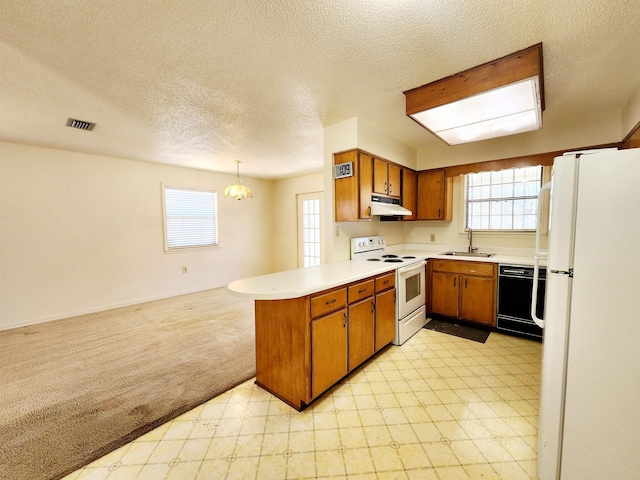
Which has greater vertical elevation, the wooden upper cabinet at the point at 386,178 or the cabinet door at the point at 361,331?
the wooden upper cabinet at the point at 386,178

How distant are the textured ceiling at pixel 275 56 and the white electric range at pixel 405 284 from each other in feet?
4.88

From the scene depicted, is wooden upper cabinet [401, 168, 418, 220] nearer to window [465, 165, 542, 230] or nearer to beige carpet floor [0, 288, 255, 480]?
window [465, 165, 542, 230]

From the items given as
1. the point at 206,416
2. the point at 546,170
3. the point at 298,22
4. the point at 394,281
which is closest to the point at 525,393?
the point at 394,281

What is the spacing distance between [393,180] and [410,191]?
1.96ft

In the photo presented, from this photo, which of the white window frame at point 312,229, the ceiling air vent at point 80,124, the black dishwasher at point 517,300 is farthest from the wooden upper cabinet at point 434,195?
the ceiling air vent at point 80,124

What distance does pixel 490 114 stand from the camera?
2338 millimetres

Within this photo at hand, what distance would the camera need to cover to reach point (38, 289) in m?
3.76

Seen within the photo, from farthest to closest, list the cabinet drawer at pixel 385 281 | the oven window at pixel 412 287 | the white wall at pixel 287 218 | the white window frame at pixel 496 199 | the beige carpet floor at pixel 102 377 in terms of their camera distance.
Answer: the white wall at pixel 287 218 < the white window frame at pixel 496 199 < the oven window at pixel 412 287 < the cabinet drawer at pixel 385 281 < the beige carpet floor at pixel 102 377

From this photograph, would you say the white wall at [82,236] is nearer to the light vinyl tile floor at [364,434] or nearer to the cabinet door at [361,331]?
the light vinyl tile floor at [364,434]

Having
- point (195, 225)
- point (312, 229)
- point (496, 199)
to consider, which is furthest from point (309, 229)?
point (496, 199)

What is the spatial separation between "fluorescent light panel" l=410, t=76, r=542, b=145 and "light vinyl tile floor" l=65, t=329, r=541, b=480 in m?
2.28

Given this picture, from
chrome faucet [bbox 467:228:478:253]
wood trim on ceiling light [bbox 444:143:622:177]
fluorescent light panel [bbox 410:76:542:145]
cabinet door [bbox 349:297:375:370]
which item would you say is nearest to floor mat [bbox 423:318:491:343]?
chrome faucet [bbox 467:228:478:253]

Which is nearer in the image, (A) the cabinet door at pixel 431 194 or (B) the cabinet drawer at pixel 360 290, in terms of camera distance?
(B) the cabinet drawer at pixel 360 290

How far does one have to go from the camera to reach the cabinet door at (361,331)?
2.32 metres
